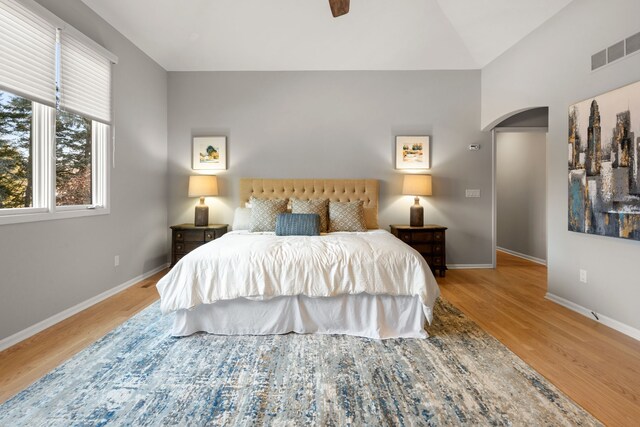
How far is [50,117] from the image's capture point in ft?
9.16

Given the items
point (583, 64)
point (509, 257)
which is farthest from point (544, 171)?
point (583, 64)

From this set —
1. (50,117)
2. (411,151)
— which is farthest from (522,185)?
(50,117)

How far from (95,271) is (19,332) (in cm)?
94

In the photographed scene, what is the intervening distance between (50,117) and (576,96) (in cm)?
493

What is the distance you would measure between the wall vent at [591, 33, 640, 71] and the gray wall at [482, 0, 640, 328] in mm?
49

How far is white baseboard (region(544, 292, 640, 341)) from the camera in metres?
2.61

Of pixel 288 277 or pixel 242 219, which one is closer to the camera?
pixel 288 277

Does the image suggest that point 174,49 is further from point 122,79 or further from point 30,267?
point 30,267

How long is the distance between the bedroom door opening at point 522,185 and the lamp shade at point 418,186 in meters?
1.19

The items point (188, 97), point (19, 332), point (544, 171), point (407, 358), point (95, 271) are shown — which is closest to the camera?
point (407, 358)

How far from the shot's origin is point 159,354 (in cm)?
227

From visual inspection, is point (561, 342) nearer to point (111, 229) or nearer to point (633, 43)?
point (633, 43)

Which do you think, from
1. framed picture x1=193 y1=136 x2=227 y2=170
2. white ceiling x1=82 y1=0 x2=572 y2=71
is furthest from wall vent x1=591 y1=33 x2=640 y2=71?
framed picture x1=193 y1=136 x2=227 y2=170

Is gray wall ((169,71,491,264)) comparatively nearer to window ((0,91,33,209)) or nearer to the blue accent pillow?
the blue accent pillow
